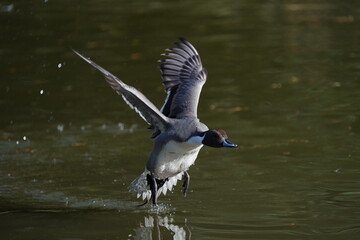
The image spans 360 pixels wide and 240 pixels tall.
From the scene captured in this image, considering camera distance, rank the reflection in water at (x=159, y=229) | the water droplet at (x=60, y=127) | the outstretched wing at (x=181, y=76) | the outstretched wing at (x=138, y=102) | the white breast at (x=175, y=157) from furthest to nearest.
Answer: the water droplet at (x=60, y=127)
the outstretched wing at (x=181, y=76)
the white breast at (x=175, y=157)
the reflection in water at (x=159, y=229)
the outstretched wing at (x=138, y=102)

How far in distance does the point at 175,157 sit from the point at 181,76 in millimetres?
1281

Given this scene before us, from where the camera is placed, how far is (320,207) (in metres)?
8.05

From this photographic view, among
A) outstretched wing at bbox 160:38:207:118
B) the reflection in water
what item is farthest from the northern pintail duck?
the reflection in water

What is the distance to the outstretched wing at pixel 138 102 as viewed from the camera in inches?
291

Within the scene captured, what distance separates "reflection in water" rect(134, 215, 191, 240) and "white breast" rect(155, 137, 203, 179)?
1.42ft

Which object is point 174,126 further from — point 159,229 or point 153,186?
point 159,229

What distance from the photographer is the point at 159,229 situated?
25.7 ft

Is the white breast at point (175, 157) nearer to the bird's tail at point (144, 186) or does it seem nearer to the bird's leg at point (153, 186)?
the bird's leg at point (153, 186)

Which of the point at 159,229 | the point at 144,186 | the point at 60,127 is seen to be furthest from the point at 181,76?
the point at 60,127

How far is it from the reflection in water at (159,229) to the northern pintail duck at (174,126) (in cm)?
23

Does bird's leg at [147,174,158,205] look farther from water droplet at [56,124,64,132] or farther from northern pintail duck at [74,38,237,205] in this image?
water droplet at [56,124,64,132]

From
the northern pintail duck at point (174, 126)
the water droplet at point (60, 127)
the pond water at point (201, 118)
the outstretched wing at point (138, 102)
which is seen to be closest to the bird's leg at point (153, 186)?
the northern pintail duck at point (174, 126)

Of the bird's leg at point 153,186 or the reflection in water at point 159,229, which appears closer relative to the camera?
the reflection in water at point 159,229

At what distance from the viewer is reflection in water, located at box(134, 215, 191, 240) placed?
7.61m
